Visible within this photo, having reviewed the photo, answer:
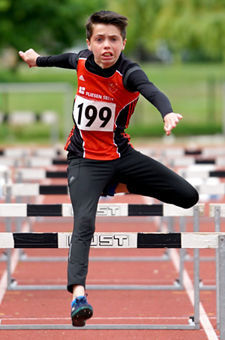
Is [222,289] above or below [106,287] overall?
above

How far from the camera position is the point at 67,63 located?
15.4 feet

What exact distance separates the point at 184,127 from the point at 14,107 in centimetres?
1171

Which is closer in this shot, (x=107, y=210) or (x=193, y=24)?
(x=107, y=210)

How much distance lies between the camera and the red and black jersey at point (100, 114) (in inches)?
173

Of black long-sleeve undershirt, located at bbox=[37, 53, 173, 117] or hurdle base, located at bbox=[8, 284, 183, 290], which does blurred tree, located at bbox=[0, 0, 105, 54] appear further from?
black long-sleeve undershirt, located at bbox=[37, 53, 173, 117]

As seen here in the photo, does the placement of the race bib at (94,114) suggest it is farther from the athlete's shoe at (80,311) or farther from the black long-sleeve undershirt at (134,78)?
the athlete's shoe at (80,311)

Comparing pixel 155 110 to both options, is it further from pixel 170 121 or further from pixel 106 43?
pixel 170 121

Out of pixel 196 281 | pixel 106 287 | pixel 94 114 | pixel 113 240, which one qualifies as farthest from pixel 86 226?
pixel 106 287

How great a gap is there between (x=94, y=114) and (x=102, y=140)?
0.69 ft

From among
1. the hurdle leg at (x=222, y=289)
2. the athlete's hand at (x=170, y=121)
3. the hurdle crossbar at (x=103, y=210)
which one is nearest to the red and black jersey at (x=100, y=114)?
the athlete's hand at (x=170, y=121)

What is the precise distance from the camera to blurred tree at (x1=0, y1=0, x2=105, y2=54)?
20469 mm

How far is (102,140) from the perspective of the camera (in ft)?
15.0

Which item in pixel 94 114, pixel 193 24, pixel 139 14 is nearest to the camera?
pixel 94 114

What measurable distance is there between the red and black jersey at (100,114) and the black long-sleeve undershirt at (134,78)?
0.04 meters
